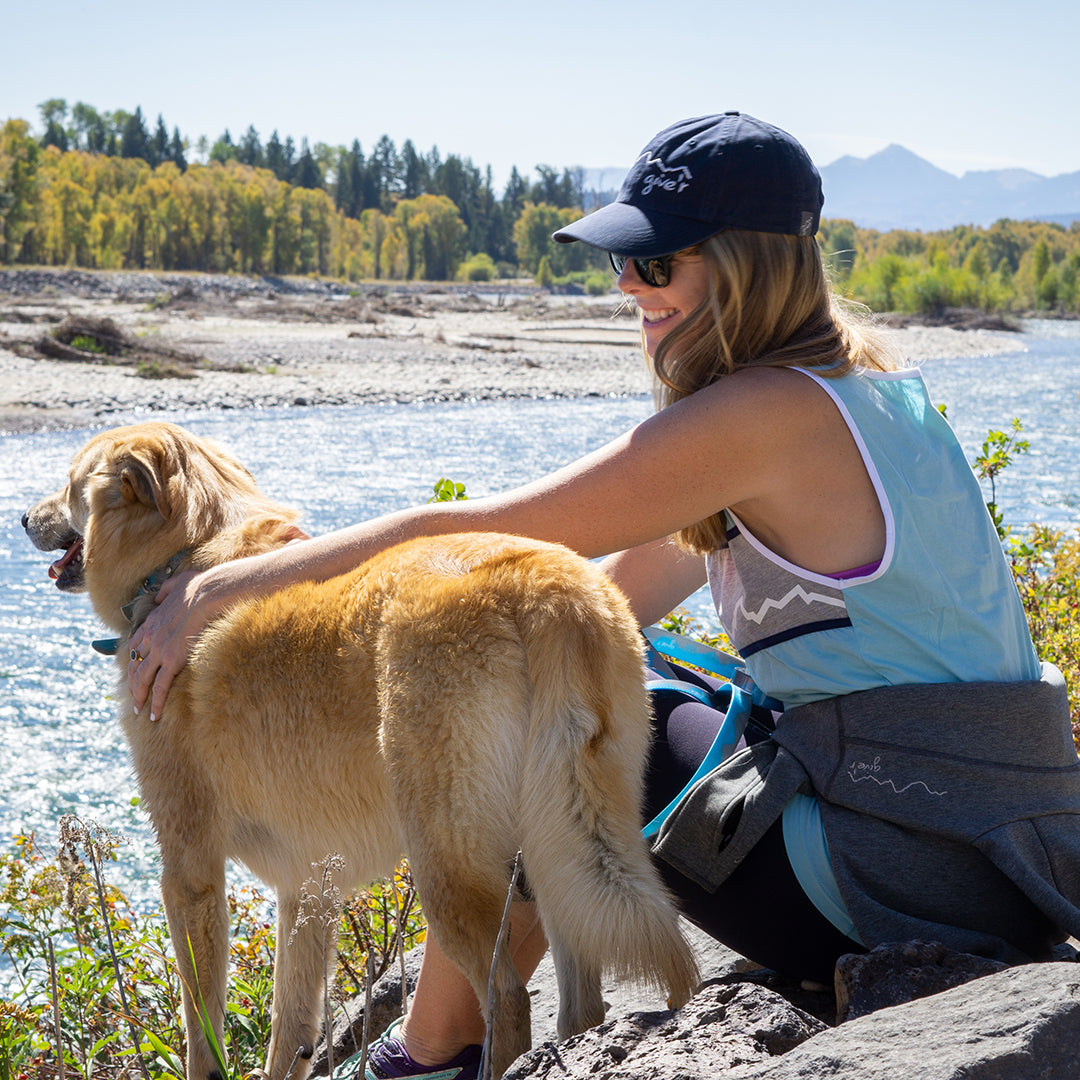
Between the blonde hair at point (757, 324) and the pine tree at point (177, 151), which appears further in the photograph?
the pine tree at point (177, 151)

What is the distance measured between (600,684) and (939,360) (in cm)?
4127

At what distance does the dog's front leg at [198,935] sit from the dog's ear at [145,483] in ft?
3.51

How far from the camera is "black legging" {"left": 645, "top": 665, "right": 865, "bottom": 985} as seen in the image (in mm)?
2127

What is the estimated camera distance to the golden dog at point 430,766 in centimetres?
210

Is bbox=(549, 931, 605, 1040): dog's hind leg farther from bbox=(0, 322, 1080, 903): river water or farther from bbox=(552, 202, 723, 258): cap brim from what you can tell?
bbox=(552, 202, 723, 258): cap brim

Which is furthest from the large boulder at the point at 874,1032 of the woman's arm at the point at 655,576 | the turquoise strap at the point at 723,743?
the woman's arm at the point at 655,576

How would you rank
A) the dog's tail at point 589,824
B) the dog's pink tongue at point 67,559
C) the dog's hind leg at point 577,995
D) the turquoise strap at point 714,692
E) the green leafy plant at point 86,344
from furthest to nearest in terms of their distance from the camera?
1. the green leafy plant at point 86,344
2. the dog's pink tongue at point 67,559
3. the turquoise strap at point 714,692
4. the dog's hind leg at point 577,995
5. the dog's tail at point 589,824

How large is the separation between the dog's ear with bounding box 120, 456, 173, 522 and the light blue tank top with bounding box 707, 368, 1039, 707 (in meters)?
1.92

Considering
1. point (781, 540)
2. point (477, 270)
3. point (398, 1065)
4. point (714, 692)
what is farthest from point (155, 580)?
point (477, 270)

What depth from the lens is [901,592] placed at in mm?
2125

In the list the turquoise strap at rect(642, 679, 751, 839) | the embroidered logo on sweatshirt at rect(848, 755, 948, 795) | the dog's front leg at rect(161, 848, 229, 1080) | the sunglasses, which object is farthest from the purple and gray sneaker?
the sunglasses

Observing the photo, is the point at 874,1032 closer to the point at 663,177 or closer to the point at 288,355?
the point at 663,177

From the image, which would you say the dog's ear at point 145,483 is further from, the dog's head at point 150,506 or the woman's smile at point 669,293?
the woman's smile at point 669,293

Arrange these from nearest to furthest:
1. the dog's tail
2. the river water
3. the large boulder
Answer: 1. the large boulder
2. the dog's tail
3. the river water
